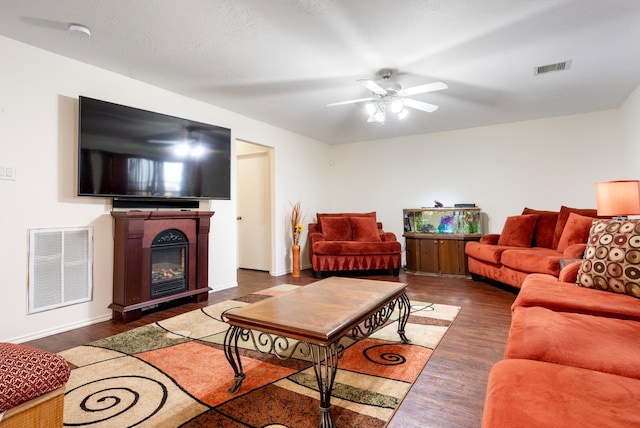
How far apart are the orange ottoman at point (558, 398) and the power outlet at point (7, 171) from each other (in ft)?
11.2

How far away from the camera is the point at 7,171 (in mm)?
2508

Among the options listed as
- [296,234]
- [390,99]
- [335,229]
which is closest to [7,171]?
[390,99]

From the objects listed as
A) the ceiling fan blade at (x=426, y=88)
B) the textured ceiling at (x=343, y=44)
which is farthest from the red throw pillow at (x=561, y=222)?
the ceiling fan blade at (x=426, y=88)

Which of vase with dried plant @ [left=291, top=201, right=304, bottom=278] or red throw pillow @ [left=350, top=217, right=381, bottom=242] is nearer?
vase with dried plant @ [left=291, top=201, right=304, bottom=278]

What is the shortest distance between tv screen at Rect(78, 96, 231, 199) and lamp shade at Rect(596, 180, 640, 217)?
4.11m

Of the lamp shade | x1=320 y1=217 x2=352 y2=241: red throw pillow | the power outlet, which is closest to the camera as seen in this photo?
the power outlet

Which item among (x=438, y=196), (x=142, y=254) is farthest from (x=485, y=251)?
(x=142, y=254)

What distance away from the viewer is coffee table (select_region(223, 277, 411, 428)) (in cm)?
145

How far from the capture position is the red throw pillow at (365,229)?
17.4 feet

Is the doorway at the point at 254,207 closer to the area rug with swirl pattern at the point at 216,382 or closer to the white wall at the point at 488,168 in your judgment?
the white wall at the point at 488,168

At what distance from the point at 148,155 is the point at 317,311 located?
2593 millimetres

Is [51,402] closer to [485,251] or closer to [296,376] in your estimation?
[296,376]

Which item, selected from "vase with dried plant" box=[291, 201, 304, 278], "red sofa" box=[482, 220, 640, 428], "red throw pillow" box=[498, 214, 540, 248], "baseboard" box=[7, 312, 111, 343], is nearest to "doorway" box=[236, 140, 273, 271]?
"vase with dried plant" box=[291, 201, 304, 278]

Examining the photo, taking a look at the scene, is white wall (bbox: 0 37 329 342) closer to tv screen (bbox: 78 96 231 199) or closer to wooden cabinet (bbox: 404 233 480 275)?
tv screen (bbox: 78 96 231 199)
